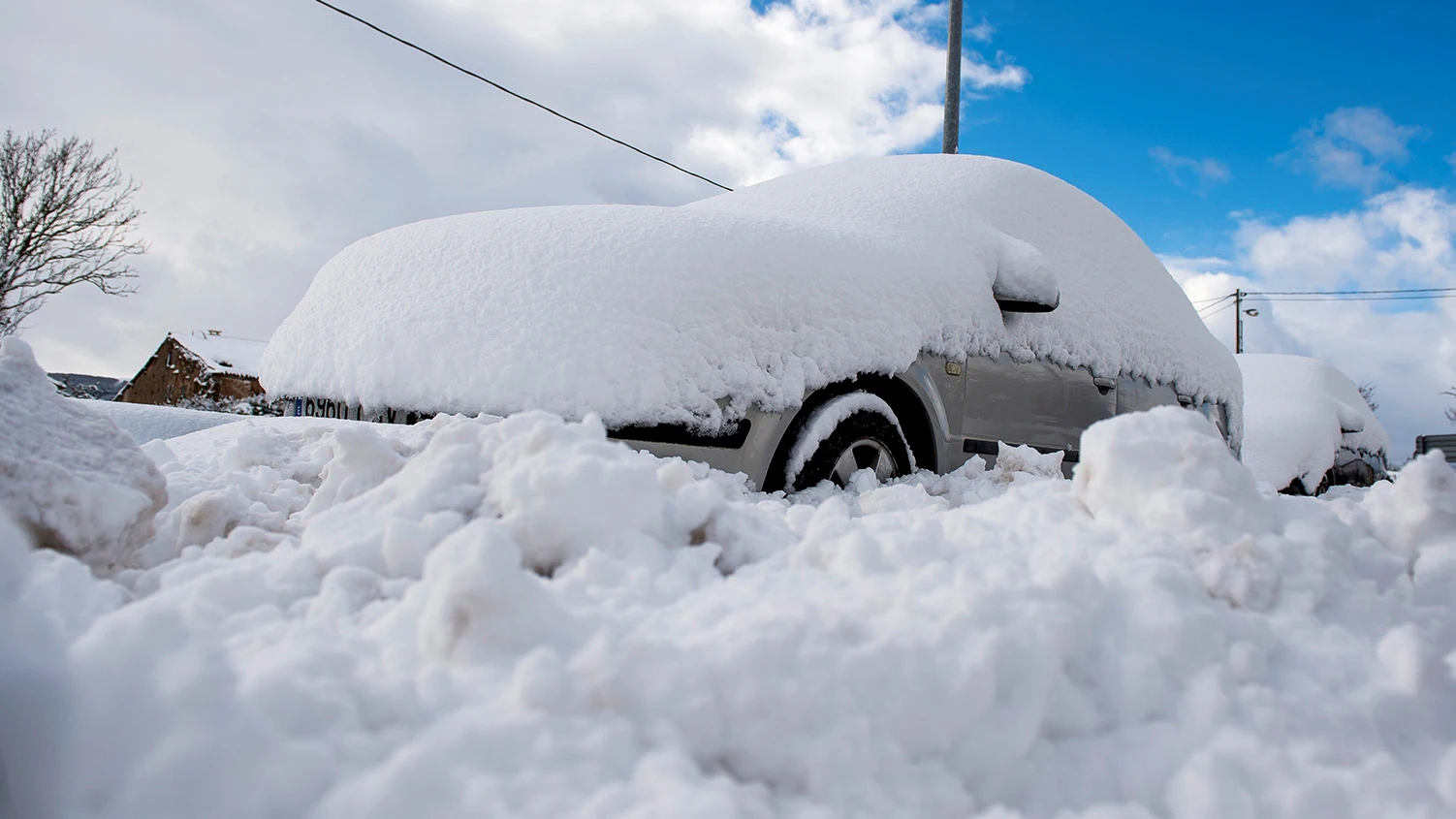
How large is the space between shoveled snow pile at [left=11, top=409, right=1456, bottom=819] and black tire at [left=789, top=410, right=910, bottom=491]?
110 centimetres

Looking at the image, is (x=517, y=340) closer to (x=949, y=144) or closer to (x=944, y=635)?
(x=944, y=635)

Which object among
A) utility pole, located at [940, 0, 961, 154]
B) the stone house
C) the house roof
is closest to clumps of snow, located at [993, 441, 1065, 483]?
utility pole, located at [940, 0, 961, 154]

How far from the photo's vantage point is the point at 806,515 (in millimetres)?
1729

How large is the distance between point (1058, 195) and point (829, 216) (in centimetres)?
162

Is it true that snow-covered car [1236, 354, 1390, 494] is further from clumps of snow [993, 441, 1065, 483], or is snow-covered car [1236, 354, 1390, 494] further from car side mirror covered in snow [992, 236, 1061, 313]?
clumps of snow [993, 441, 1065, 483]

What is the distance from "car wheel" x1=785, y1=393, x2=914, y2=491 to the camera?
271 cm

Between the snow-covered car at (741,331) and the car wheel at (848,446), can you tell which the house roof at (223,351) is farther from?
the car wheel at (848,446)

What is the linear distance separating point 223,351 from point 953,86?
93.2ft

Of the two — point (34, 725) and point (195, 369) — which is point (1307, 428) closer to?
point (34, 725)

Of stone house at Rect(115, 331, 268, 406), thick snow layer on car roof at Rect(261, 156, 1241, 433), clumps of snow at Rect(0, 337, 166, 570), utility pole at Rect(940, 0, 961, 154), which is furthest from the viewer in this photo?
stone house at Rect(115, 331, 268, 406)

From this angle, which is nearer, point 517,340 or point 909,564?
point 909,564

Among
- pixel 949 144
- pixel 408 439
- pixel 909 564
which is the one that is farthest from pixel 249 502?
pixel 949 144

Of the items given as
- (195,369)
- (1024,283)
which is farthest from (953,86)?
(195,369)

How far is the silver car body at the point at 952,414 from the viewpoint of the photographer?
99.4 inches
